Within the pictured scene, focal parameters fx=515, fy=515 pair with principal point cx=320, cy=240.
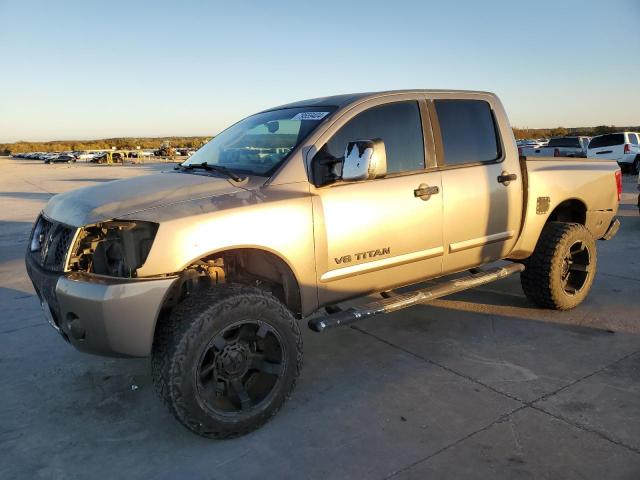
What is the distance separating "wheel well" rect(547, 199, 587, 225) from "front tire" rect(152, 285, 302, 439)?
128 inches

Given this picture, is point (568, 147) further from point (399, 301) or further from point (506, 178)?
point (399, 301)

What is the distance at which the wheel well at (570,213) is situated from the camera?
16.3ft

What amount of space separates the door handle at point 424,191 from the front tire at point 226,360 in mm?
1297

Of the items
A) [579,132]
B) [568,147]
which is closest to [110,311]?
[568,147]

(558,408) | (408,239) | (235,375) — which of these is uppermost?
(408,239)

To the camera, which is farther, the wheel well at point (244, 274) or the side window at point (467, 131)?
the side window at point (467, 131)

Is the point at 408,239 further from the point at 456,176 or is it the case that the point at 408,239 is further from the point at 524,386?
the point at 524,386

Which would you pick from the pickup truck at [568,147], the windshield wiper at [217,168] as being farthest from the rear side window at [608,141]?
the windshield wiper at [217,168]

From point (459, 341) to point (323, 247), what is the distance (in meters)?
1.68

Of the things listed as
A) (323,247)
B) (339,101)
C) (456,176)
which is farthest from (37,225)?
(456,176)

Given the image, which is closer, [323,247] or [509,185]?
[323,247]

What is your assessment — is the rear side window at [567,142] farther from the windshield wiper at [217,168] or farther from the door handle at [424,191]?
the windshield wiper at [217,168]

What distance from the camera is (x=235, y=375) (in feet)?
9.68

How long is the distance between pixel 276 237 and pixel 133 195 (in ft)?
2.81
